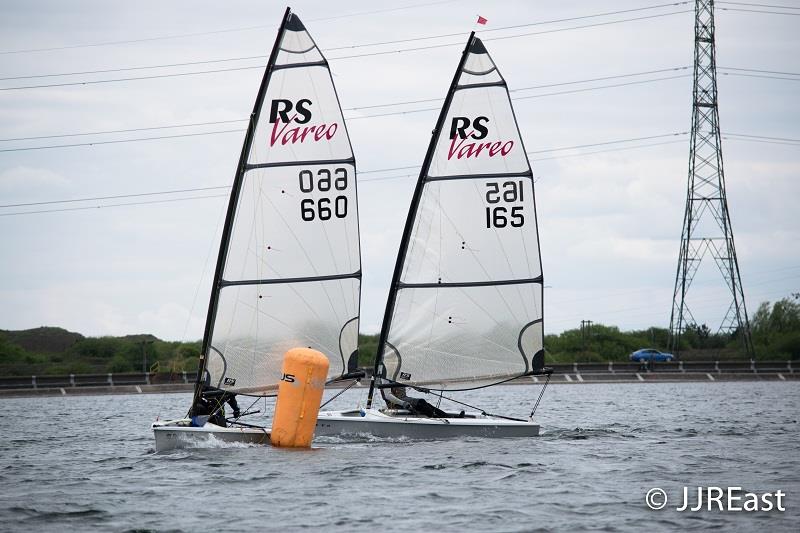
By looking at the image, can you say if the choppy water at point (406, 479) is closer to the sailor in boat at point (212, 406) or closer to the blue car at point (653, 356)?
the sailor in boat at point (212, 406)

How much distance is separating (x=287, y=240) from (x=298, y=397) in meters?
4.76

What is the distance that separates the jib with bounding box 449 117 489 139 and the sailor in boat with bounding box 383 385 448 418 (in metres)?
6.55

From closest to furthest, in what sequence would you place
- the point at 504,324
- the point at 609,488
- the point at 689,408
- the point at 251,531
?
the point at 251,531 → the point at 609,488 → the point at 504,324 → the point at 689,408

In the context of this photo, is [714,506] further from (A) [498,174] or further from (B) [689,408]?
(B) [689,408]

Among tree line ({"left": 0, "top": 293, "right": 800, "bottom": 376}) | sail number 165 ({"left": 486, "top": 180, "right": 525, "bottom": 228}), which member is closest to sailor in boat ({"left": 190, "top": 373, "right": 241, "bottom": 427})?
sail number 165 ({"left": 486, "top": 180, "right": 525, "bottom": 228})

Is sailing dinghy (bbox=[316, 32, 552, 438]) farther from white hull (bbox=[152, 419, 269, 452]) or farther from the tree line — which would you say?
the tree line

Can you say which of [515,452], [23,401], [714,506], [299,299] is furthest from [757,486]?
[23,401]

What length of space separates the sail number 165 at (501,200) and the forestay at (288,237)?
11.4 feet

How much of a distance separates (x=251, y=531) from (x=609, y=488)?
7.28m

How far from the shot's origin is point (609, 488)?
21844 mm

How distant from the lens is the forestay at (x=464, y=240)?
29.8 meters

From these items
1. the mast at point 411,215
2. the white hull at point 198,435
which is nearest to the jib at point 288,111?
the mast at point 411,215

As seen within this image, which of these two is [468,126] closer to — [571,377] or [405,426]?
[405,426]

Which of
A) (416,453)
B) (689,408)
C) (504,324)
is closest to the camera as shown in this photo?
(416,453)
